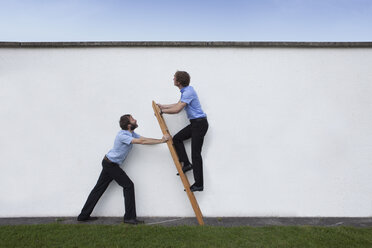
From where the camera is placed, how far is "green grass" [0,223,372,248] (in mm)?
2760

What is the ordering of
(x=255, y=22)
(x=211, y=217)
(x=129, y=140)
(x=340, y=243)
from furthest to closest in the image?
1. (x=255, y=22)
2. (x=211, y=217)
3. (x=129, y=140)
4. (x=340, y=243)

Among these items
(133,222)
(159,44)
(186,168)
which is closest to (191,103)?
(186,168)

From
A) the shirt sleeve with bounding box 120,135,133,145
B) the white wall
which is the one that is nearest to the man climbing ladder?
the white wall

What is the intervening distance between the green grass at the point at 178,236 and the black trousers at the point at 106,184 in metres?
0.29

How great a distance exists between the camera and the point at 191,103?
11.6ft

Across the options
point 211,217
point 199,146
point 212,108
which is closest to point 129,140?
point 199,146

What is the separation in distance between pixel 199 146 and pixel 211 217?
119 cm

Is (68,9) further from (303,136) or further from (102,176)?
(303,136)

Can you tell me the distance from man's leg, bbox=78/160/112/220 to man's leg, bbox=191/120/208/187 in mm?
1313

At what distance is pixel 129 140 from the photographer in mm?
3398

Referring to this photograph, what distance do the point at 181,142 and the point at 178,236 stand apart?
1314 millimetres

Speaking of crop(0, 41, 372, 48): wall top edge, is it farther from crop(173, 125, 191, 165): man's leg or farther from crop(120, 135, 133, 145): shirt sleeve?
crop(120, 135, 133, 145): shirt sleeve

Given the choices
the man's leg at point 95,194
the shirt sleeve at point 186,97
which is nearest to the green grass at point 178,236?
the man's leg at point 95,194

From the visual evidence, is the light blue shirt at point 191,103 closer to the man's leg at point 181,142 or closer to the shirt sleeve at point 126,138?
the man's leg at point 181,142
